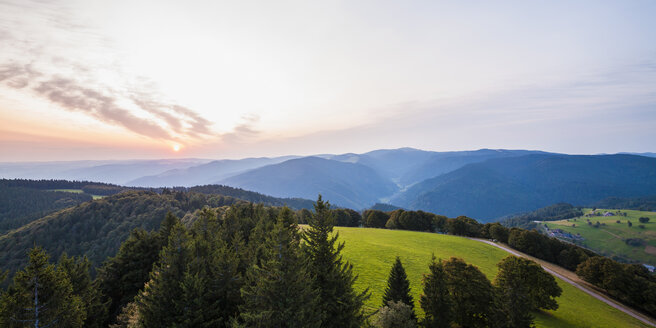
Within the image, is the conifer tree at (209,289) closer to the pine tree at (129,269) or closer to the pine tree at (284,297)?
the pine tree at (284,297)

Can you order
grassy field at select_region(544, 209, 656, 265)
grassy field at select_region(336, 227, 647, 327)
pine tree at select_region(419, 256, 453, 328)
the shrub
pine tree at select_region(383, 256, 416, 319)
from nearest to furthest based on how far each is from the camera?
the shrub → pine tree at select_region(419, 256, 453, 328) → pine tree at select_region(383, 256, 416, 319) → grassy field at select_region(336, 227, 647, 327) → grassy field at select_region(544, 209, 656, 265)

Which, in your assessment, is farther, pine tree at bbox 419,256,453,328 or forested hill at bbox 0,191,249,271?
forested hill at bbox 0,191,249,271

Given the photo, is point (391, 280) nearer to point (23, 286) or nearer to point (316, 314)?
point (316, 314)

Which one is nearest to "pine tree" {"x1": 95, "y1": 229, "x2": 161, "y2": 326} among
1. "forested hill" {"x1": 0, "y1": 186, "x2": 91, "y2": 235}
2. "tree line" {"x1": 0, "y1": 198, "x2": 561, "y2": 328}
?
"tree line" {"x1": 0, "y1": 198, "x2": 561, "y2": 328}

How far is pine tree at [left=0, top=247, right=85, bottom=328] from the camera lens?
15852 mm

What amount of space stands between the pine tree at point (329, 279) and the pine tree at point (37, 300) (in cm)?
1838

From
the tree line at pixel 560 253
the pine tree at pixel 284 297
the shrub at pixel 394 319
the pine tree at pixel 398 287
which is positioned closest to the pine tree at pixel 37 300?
the pine tree at pixel 284 297

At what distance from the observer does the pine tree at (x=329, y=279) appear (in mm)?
17781

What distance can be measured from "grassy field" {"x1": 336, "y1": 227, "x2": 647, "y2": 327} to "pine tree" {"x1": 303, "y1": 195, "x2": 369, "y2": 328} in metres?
10.8

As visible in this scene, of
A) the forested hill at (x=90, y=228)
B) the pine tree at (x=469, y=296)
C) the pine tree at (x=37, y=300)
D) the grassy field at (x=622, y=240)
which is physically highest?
the pine tree at (x=37, y=300)

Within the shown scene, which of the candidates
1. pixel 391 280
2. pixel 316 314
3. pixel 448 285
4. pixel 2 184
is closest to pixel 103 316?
pixel 316 314

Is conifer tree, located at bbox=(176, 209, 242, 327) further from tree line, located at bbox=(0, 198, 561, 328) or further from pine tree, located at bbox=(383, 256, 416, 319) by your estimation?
pine tree, located at bbox=(383, 256, 416, 319)

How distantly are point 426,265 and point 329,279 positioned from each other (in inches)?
1222

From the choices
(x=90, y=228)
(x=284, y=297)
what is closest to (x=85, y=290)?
(x=284, y=297)
